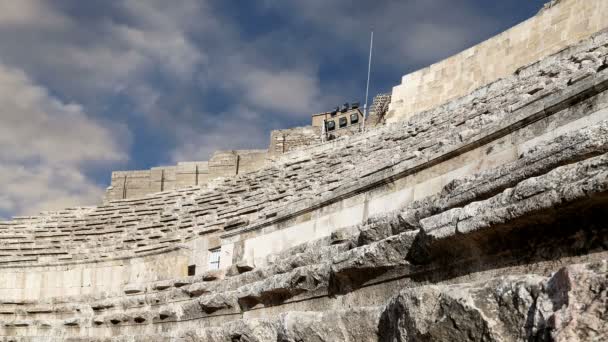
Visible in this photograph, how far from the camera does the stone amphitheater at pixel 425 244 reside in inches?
93.0

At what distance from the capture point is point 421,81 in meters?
16.4

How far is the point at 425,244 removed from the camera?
10.3 ft

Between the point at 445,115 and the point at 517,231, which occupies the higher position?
the point at 445,115

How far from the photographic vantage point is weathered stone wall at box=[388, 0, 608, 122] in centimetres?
1204

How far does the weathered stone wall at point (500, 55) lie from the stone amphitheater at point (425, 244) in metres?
0.04

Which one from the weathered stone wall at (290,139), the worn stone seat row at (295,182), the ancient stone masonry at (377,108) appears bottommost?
the worn stone seat row at (295,182)

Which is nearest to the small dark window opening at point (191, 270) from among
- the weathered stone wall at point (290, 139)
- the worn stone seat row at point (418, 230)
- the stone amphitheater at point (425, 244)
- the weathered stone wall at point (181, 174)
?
the stone amphitheater at point (425, 244)

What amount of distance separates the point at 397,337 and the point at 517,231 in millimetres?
684

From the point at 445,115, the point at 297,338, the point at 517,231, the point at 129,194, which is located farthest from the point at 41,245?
the point at 517,231

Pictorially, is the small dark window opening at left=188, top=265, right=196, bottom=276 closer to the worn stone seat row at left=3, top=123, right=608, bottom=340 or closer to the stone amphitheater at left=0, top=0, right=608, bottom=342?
the stone amphitheater at left=0, top=0, right=608, bottom=342

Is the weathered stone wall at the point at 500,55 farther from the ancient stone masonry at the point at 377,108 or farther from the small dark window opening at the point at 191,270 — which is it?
the ancient stone masonry at the point at 377,108

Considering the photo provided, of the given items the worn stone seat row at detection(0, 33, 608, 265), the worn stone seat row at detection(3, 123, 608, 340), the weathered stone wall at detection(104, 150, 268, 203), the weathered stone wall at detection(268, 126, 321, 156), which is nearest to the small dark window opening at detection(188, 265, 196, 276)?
the worn stone seat row at detection(0, 33, 608, 265)

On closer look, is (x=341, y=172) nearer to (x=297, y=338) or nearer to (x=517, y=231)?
(x=297, y=338)

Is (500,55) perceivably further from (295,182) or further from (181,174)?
(181,174)
